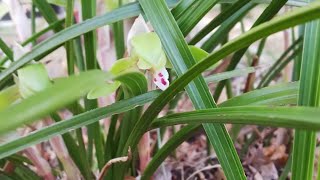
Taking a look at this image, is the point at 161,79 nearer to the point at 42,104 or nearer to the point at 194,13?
the point at 194,13

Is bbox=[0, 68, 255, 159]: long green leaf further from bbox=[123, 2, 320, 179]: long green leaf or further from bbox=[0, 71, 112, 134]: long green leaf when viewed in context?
bbox=[0, 71, 112, 134]: long green leaf

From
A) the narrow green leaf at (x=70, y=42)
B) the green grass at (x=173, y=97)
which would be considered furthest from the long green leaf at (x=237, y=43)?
the narrow green leaf at (x=70, y=42)

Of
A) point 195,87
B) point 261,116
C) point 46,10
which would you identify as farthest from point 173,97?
point 46,10

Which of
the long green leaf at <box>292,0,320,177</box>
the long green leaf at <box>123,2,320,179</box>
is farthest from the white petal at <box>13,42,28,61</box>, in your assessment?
the long green leaf at <box>292,0,320,177</box>

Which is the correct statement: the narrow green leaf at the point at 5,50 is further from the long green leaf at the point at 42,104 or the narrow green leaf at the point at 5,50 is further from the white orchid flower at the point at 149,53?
the long green leaf at the point at 42,104

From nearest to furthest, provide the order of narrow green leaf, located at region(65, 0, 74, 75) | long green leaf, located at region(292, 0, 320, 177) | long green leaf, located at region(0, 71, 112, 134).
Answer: long green leaf, located at region(0, 71, 112, 134)
long green leaf, located at region(292, 0, 320, 177)
narrow green leaf, located at region(65, 0, 74, 75)

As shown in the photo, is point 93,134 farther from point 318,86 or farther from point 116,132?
point 318,86

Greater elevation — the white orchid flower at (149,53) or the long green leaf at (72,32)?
the long green leaf at (72,32)

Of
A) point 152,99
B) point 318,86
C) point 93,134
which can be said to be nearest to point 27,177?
point 93,134
